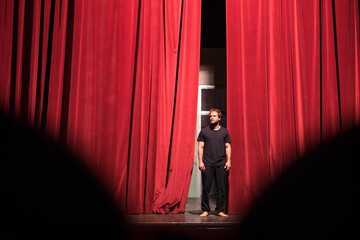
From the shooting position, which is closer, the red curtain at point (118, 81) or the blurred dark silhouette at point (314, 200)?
the blurred dark silhouette at point (314, 200)

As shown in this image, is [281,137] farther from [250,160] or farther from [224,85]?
[224,85]

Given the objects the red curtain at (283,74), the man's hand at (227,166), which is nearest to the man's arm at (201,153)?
the man's hand at (227,166)

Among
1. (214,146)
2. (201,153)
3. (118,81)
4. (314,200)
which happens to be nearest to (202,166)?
(201,153)

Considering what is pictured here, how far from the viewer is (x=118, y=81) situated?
169 inches

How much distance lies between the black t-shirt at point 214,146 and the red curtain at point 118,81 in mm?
395

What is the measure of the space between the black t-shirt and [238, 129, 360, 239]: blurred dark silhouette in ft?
11.6

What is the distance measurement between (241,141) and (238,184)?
1.83ft

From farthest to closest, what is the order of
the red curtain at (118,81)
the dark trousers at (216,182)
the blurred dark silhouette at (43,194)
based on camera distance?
the red curtain at (118,81), the dark trousers at (216,182), the blurred dark silhouette at (43,194)

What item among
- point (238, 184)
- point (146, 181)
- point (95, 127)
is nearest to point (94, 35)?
point (95, 127)

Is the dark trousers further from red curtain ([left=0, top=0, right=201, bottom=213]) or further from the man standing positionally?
red curtain ([left=0, top=0, right=201, bottom=213])

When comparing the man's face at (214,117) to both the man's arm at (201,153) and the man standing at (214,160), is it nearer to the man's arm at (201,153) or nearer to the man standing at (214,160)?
the man standing at (214,160)

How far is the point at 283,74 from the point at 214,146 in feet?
4.80

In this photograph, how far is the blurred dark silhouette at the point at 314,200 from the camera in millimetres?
314

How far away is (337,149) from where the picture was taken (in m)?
0.32
